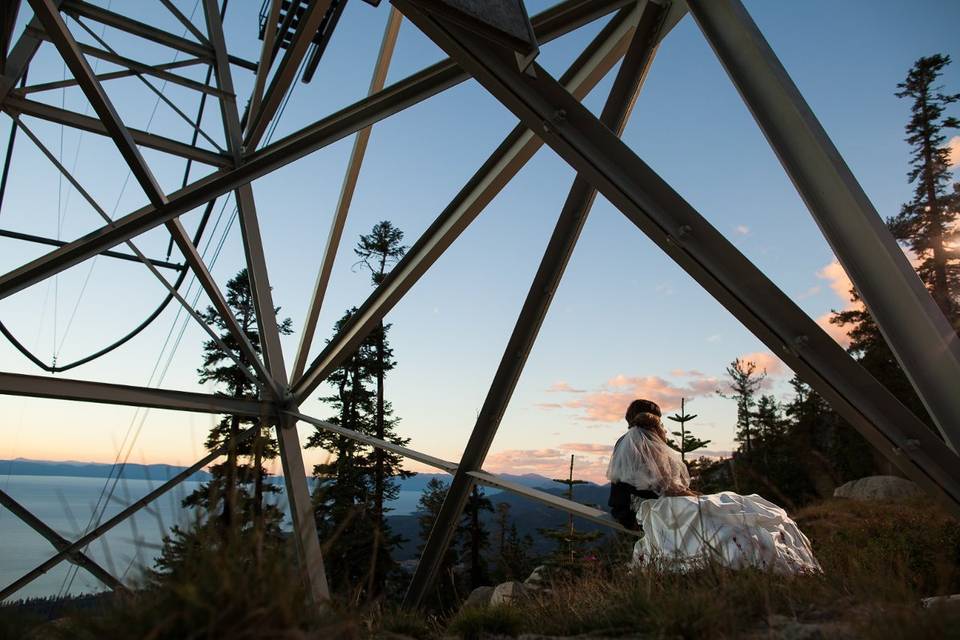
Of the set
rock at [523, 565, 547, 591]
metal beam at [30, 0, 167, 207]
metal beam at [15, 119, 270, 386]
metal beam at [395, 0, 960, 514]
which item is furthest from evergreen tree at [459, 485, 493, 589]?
metal beam at [395, 0, 960, 514]

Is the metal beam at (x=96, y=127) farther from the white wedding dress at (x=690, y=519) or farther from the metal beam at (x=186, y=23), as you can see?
the white wedding dress at (x=690, y=519)

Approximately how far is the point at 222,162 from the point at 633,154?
259 inches

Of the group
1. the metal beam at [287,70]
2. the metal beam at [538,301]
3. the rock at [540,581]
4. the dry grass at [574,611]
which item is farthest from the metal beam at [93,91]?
the rock at [540,581]

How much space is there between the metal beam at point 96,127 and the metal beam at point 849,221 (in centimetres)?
658

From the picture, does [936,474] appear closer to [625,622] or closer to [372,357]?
[625,622]

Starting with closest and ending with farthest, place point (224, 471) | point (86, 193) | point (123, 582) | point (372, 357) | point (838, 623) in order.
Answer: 1. point (123, 582)
2. point (838, 623)
3. point (224, 471)
4. point (86, 193)
5. point (372, 357)

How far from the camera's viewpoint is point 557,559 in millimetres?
9078

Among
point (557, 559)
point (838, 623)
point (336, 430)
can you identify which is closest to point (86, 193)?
point (336, 430)

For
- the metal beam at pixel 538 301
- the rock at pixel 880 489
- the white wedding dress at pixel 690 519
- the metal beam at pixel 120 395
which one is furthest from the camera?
the rock at pixel 880 489

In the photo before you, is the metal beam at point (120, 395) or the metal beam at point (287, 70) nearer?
the metal beam at point (287, 70)

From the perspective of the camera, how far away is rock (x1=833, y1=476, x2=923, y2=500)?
22109 millimetres

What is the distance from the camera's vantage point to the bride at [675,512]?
4438mm

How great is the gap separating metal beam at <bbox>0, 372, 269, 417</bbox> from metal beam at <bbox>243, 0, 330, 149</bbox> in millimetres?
3372

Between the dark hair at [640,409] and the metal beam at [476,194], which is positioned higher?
the metal beam at [476,194]
